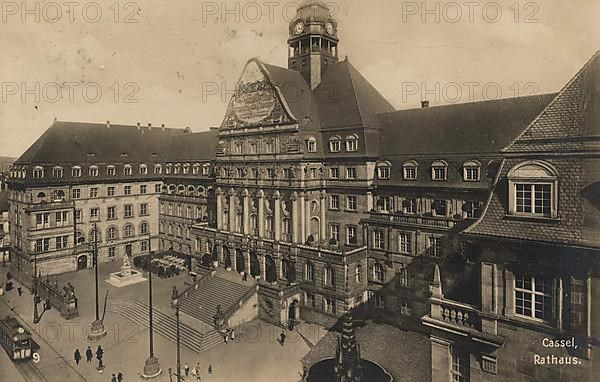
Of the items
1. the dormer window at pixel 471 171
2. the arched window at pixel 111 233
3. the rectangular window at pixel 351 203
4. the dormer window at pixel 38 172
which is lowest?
the arched window at pixel 111 233

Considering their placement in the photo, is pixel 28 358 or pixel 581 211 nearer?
pixel 581 211

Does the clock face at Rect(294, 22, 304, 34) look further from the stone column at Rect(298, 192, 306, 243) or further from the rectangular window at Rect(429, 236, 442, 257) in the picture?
the rectangular window at Rect(429, 236, 442, 257)

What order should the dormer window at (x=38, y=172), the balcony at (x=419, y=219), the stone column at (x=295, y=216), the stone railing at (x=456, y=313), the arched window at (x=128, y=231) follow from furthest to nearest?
the arched window at (x=128, y=231)
the dormer window at (x=38, y=172)
the stone column at (x=295, y=216)
the balcony at (x=419, y=219)
the stone railing at (x=456, y=313)

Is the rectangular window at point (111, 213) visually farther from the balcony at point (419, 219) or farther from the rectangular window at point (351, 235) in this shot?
the balcony at point (419, 219)

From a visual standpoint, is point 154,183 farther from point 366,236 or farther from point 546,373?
point 546,373

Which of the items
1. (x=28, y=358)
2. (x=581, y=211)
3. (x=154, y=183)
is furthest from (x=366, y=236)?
(x=154, y=183)

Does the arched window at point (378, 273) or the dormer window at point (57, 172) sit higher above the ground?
the dormer window at point (57, 172)

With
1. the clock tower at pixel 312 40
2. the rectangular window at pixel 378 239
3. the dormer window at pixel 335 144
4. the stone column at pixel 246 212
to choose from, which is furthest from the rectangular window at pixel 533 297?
the clock tower at pixel 312 40

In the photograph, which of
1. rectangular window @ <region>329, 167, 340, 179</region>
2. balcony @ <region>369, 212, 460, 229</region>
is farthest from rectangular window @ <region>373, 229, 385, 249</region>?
rectangular window @ <region>329, 167, 340, 179</region>
